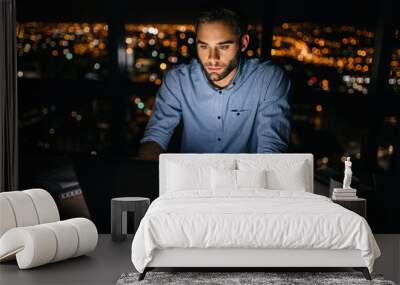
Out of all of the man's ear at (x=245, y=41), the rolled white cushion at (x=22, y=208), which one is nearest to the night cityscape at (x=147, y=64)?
the man's ear at (x=245, y=41)

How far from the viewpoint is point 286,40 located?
7781mm

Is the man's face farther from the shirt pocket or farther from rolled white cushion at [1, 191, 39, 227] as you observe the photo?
rolled white cushion at [1, 191, 39, 227]

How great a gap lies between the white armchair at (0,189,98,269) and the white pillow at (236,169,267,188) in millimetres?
1549

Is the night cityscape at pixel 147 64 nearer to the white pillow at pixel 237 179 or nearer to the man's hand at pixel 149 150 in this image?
the man's hand at pixel 149 150

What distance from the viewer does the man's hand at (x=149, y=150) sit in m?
7.93

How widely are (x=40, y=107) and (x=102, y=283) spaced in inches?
125

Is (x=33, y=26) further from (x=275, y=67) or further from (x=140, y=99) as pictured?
(x=275, y=67)

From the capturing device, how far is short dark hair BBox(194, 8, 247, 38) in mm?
7809

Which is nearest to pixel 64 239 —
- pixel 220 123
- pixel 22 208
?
pixel 22 208

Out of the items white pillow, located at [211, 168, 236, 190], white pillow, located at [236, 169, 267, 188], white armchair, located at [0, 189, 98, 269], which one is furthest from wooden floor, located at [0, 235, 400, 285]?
white pillow, located at [236, 169, 267, 188]

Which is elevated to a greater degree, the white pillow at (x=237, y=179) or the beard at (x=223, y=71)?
the beard at (x=223, y=71)

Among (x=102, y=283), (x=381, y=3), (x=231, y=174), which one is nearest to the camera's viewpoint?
(x=102, y=283)

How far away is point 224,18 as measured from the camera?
785 centimetres

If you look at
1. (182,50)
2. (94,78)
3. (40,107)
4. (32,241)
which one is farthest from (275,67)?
(32,241)
